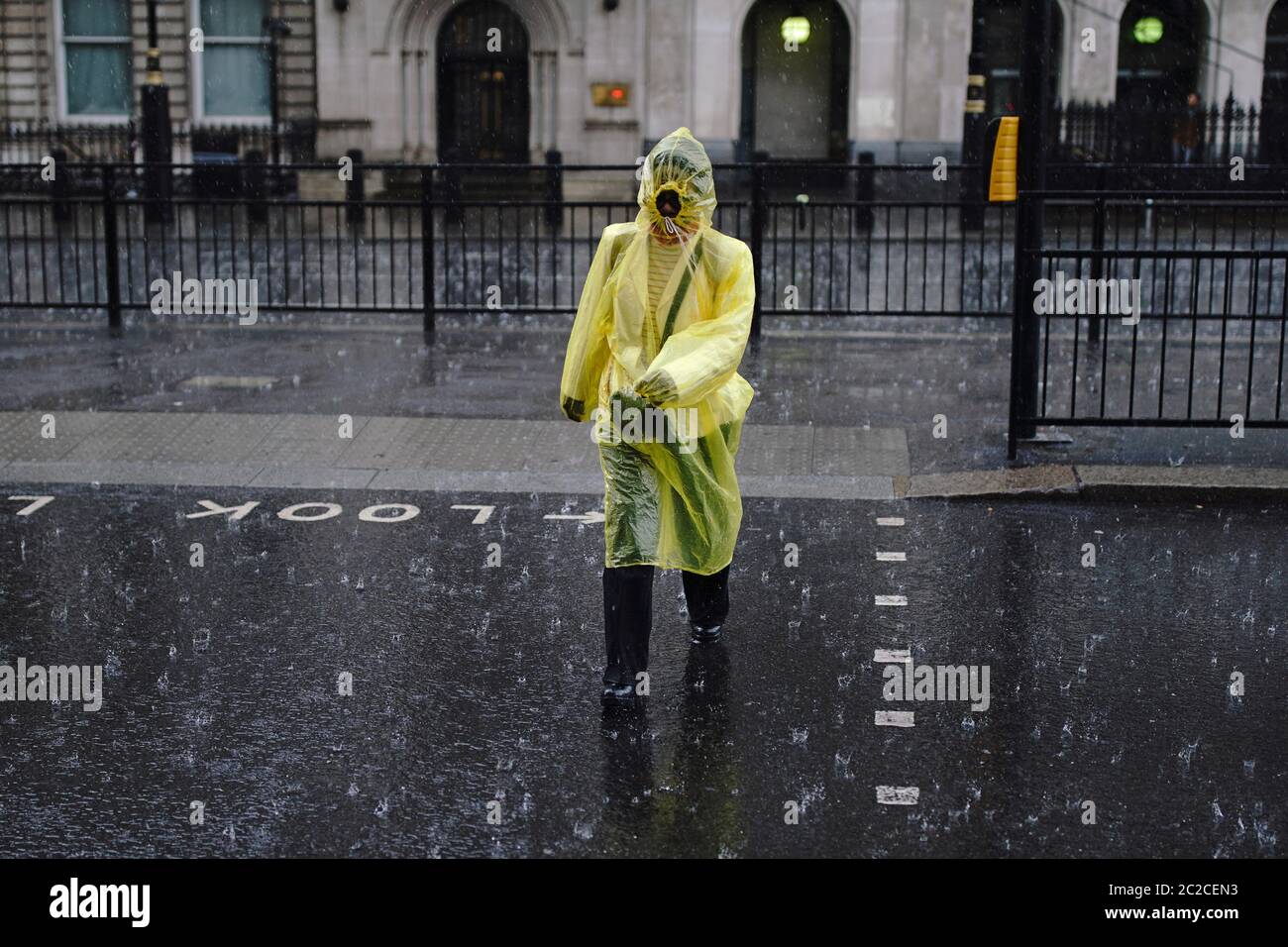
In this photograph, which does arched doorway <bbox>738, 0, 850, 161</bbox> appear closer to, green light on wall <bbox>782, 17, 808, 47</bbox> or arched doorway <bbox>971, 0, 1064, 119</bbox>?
green light on wall <bbox>782, 17, 808, 47</bbox>

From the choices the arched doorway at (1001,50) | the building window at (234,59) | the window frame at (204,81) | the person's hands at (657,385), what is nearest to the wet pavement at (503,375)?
the person's hands at (657,385)

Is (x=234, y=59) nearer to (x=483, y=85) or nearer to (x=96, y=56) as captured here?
(x=96, y=56)

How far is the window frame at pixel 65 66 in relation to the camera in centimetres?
3125

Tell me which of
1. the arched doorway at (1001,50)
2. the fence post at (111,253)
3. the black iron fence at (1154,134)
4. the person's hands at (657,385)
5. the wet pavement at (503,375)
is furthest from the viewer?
the arched doorway at (1001,50)

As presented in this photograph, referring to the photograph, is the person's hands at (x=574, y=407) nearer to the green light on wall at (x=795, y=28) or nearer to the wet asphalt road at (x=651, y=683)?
the wet asphalt road at (x=651, y=683)

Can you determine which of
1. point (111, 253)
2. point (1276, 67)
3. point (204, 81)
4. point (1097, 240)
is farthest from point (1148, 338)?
Answer: point (204, 81)

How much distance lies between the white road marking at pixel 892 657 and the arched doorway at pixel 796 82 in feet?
82.3

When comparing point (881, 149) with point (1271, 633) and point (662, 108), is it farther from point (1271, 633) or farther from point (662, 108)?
point (1271, 633)

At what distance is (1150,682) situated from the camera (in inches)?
239

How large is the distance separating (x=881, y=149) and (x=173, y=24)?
12.5 m

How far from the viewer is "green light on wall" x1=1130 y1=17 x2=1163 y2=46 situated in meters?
30.6

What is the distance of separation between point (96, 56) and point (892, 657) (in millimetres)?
28453
